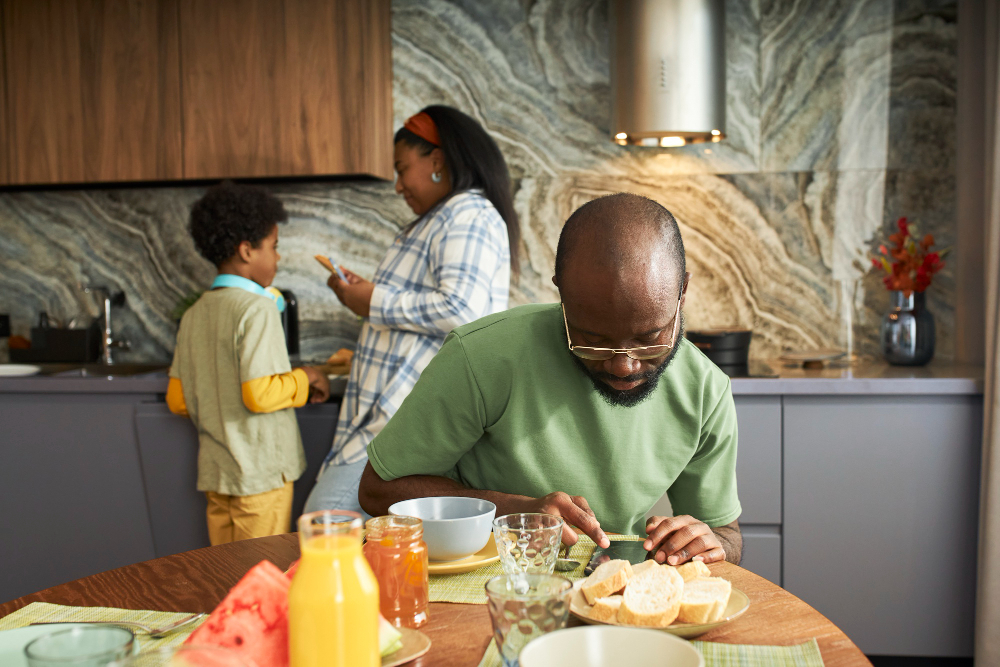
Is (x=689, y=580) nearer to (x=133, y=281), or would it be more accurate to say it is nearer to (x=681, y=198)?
(x=681, y=198)

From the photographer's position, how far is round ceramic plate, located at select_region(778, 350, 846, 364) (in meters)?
2.45

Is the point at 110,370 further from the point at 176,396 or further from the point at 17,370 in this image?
the point at 176,396

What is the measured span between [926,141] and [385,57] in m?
1.87

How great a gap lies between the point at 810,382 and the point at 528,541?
151 centimetres

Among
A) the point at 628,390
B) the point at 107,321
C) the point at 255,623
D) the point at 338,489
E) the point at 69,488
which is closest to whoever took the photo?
the point at 255,623

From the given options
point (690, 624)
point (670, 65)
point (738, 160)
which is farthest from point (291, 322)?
point (690, 624)

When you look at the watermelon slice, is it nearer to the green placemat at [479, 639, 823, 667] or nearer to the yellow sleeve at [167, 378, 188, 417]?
the green placemat at [479, 639, 823, 667]

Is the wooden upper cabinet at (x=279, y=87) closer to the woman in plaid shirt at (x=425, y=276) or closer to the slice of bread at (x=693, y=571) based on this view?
the woman in plaid shirt at (x=425, y=276)

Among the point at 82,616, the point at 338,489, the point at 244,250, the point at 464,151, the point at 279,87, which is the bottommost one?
the point at 338,489

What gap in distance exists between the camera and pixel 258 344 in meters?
2.08

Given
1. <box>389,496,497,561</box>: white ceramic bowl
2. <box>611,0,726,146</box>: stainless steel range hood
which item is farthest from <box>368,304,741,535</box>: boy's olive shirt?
<box>611,0,726,146</box>: stainless steel range hood

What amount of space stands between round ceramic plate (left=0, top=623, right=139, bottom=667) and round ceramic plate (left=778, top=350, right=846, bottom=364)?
213cm

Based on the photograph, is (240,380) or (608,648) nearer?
(608,648)

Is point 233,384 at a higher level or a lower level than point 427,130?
lower
